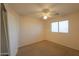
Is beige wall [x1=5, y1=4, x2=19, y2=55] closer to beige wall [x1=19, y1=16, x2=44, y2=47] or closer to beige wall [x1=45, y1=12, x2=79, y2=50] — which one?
beige wall [x1=19, y1=16, x2=44, y2=47]

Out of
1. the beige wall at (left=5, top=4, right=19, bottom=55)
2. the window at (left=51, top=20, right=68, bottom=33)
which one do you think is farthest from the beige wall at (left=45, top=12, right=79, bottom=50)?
the beige wall at (left=5, top=4, right=19, bottom=55)

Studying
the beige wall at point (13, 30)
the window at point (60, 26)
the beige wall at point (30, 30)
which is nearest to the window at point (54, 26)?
the window at point (60, 26)

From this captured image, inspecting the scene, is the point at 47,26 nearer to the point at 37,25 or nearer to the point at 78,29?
the point at 37,25

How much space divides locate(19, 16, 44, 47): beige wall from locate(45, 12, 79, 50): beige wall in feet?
0.43

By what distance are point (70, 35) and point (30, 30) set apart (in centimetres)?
78

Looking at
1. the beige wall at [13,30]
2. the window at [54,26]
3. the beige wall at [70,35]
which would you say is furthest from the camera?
the window at [54,26]

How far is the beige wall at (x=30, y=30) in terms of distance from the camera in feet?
5.78

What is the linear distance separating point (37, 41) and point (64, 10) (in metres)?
0.73

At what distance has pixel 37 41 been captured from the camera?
1.83 m

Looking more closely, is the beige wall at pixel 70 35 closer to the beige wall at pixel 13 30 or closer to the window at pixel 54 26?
the window at pixel 54 26

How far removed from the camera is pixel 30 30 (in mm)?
1896

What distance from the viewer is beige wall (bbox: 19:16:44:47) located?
1.76m

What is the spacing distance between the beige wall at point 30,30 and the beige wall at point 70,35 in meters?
0.13

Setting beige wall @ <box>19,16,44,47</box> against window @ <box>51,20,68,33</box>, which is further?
window @ <box>51,20,68,33</box>
